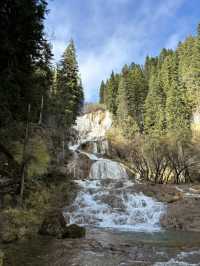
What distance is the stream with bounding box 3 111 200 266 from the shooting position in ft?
37.6

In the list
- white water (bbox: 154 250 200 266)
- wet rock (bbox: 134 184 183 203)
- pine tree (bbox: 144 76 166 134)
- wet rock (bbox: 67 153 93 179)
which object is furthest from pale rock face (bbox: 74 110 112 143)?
white water (bbox: 154 250 200 266)

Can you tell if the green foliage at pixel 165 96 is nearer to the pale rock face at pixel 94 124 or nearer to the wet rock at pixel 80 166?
the pale rock face at pixel 94 124

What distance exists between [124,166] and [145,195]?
56.2 feet

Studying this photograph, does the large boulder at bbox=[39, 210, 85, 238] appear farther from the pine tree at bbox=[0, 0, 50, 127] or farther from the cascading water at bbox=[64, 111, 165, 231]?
the pine tree at bbox=[0, 0, 50, 127]

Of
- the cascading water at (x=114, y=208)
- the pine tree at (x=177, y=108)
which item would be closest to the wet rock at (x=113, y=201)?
the cascading water at (x=114, y=208)

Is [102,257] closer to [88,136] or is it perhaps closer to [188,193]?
[188,193]

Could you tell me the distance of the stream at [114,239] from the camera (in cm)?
1147

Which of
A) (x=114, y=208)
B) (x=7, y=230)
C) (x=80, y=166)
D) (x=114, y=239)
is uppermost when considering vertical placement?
(x=80, y=166)

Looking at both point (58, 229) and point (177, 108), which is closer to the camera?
point (58, 229)

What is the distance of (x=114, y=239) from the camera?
53.4 ft

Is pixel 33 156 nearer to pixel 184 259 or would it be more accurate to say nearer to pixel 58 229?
pixel 58 229

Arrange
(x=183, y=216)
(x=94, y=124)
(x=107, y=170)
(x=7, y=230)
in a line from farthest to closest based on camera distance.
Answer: (x=94, y=124) → (x=107, y=170) → (x=183, y=216) → (x=7, y=230)

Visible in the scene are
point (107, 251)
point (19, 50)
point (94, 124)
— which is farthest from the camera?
point (94, 124)

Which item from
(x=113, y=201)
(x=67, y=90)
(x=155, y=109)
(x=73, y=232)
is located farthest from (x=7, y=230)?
(x=155, y=109)
